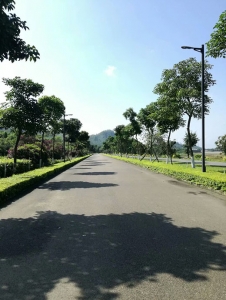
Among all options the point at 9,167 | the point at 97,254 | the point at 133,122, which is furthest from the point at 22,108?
the point at 133,122

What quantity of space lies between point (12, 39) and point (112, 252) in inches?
232

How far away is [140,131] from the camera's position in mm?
47500

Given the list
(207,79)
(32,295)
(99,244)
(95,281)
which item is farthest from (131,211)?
(207,79)

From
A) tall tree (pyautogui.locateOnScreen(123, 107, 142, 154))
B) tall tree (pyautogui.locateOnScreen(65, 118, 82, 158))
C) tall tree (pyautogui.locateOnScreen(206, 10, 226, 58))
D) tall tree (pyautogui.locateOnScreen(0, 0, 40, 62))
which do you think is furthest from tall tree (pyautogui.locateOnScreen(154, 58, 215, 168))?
tall tree (pyautogui.locateOnScreen(65, 118, 82, 158))

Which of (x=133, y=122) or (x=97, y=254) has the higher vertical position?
(x=133, y=122)

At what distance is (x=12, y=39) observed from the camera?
7344mm

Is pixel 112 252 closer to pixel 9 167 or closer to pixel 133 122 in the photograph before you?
pixel 9 167

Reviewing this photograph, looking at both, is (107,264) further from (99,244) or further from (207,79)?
(207,79)

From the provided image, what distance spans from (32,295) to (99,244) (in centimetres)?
202

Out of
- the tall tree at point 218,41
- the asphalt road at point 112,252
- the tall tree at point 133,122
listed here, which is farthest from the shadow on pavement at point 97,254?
the tall tree at point 133,122

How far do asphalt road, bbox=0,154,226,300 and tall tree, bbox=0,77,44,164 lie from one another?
29.2 feet

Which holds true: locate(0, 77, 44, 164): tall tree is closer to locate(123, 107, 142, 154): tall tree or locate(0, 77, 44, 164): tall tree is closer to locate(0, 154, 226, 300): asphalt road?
locate(0, 154, 226, 300): asphalt road

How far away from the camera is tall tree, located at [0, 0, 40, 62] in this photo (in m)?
6.76

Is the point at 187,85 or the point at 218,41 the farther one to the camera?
the point at 187,85
